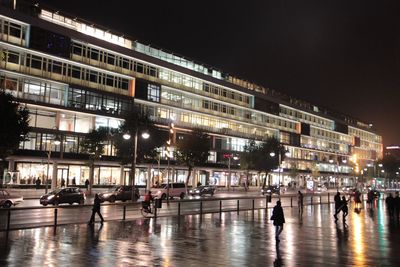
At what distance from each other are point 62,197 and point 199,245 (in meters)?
25.5

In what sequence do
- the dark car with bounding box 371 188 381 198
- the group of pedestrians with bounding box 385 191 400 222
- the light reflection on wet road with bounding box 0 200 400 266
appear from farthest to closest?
the dark car with bounding box 371 188 381 198 → the group of pedestrians with bounding box 385 191 400 222 → the light reflection on wet road with bounding box 0 200 400 266

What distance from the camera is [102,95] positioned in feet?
225

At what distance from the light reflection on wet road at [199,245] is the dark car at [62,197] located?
16.8 metres

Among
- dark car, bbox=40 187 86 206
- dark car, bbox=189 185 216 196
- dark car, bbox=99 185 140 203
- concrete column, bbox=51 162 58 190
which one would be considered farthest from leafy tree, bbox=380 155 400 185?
dark car, bbox=40 187 86 206

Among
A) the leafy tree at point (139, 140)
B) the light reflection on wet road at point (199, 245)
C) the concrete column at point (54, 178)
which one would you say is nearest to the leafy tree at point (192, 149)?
the leafy tree at point (139, 140)

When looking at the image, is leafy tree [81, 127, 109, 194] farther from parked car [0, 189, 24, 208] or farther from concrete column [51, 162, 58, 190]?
parked car [0, 189, 24, 208]

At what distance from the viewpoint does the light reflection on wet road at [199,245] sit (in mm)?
12688

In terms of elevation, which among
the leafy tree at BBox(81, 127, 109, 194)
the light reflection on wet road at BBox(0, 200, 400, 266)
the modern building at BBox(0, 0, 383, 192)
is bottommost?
the light reflection on wet road at BBox(0, 200, 400, 266)

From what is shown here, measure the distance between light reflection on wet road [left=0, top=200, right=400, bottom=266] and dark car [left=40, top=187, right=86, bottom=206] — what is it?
16.8 m

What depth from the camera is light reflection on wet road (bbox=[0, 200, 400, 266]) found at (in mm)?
12688

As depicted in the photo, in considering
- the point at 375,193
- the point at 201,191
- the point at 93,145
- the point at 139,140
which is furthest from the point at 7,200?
the point at 375,193

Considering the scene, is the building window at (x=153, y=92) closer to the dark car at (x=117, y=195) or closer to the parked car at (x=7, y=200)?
the dark car at (x=117, y=195)

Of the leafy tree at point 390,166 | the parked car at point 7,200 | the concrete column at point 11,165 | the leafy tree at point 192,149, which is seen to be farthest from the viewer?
the leafy tree at point 390,166

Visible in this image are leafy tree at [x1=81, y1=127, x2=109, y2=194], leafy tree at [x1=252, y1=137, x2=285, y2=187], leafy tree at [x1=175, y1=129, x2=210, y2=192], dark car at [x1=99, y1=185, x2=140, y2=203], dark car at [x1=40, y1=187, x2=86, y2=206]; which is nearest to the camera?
dark car at [x1=40, y1=187, x2=86, y2=206]
